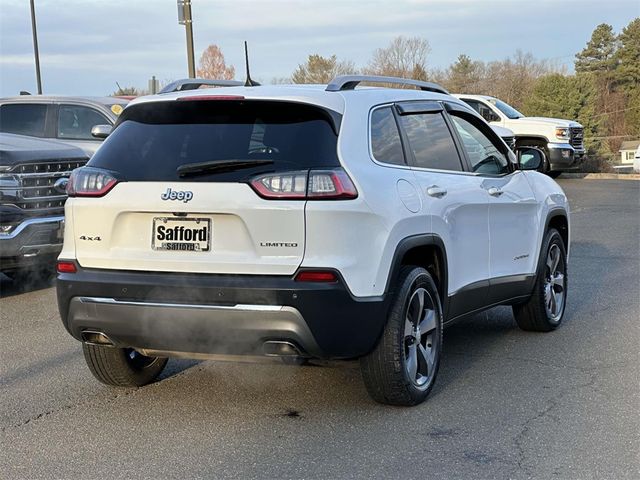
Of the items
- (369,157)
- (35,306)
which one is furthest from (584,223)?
(369,157)

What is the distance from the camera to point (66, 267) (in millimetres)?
4852

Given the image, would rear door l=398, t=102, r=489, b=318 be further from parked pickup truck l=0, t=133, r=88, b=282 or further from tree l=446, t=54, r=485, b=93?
tree l=446, t=54, r=485, b=93

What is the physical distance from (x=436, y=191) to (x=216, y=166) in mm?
1409

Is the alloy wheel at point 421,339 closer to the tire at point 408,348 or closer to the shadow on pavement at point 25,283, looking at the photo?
the tire at point 408,348

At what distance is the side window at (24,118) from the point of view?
11.8 meters

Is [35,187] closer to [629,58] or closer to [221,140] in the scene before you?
[221,140]

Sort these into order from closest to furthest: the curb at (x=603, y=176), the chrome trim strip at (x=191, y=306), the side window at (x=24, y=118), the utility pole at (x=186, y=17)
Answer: the chrome trim strip at (x=191, y=306) < the side window at (x=24, y=118) < the utility pole at (x=186, y=17) < the curb at (x=603, y=176)

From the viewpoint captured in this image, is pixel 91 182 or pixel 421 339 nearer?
pixel 91 182

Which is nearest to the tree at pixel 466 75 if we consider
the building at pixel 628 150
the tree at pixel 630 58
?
the building at pixel 628 150

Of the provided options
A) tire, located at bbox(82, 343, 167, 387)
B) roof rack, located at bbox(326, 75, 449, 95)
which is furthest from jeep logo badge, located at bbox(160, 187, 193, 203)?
tire, located at bbox(82, 343, 167, 387)

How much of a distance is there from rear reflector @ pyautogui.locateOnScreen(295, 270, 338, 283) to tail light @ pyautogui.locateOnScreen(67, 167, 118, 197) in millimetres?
1138

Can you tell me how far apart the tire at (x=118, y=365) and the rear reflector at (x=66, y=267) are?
0.54m

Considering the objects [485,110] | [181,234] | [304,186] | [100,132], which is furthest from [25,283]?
[485,110]

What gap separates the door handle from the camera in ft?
17.1
